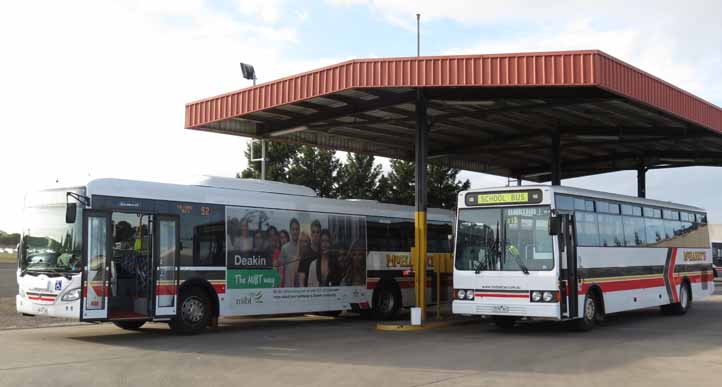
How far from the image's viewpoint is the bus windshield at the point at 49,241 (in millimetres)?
14609

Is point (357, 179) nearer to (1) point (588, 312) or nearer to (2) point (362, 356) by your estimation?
(1) point (588, 312)

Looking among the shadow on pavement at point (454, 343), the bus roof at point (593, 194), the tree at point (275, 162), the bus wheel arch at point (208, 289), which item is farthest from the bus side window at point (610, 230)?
the tree at point (275, 162)

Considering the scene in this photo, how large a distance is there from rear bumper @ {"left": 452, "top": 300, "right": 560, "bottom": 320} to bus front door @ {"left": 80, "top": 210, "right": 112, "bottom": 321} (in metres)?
7.22

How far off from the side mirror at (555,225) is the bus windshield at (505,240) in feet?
1.61

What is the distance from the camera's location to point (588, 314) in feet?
56.2

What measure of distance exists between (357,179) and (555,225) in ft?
115

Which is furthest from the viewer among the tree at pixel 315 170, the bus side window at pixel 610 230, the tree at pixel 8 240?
the tree at pixel 8 240

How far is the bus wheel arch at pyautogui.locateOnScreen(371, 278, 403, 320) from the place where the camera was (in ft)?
68.8

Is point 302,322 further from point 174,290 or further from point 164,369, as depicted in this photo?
point 164,369

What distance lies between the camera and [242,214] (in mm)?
17641

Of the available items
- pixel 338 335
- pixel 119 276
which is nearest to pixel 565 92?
pixel 338 335

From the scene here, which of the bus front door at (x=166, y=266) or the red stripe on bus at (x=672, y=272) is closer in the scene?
the bus front door at (x=166, y=266)

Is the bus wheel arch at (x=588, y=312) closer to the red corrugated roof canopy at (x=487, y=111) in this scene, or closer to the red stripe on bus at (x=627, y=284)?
the red stripe on bus at (x=627, y=284)

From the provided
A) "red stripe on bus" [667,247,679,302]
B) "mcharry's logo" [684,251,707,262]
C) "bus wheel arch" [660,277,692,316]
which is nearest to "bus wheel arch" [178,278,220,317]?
"red stripe on bus" [667,247,679,302]
